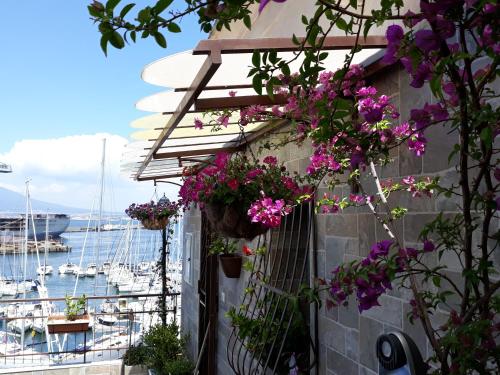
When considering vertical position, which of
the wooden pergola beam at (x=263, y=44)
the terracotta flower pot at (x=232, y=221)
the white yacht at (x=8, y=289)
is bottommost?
the white yacht at (x=8, y=289)

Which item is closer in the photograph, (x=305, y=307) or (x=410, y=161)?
(x=410, y=161)

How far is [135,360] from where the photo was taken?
6.70 meters

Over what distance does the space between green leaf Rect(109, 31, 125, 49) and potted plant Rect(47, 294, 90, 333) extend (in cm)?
698

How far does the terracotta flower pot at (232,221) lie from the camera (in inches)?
102

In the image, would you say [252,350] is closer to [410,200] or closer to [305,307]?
[305,307]

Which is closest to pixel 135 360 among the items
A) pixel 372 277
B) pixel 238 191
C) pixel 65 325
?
pixel 65 325

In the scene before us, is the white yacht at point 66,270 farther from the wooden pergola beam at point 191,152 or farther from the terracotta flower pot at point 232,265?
the terracotta flower pot at point 232,265

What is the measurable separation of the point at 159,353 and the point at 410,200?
5224 mm

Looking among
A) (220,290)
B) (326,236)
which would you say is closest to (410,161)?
(326,236)

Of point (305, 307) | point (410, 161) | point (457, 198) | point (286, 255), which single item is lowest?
point (305, 307)

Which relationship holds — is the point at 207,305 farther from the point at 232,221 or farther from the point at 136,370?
the point at 232,221

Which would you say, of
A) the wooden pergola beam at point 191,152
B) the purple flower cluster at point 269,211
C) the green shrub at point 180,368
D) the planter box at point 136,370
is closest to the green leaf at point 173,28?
the purple flower cluster at point 269,211

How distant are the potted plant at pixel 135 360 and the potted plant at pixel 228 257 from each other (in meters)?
3.31

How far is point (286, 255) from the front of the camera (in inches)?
119
